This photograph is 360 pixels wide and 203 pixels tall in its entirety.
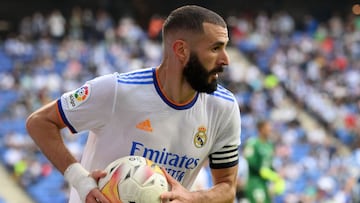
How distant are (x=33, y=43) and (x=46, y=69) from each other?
2.27m

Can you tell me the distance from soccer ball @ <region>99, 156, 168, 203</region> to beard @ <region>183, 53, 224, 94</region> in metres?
0.53

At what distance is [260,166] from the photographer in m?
10.0

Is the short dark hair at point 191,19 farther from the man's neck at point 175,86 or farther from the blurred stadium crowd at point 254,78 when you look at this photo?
the blurred stadium crowd at point 254,78

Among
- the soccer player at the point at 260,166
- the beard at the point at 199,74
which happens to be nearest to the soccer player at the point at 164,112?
the beard at the point at 199,74

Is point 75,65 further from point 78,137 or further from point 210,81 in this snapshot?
point 210,81

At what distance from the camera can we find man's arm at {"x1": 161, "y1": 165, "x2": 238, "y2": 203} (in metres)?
3.74

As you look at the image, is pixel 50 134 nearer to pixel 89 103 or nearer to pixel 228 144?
pixel 89 103

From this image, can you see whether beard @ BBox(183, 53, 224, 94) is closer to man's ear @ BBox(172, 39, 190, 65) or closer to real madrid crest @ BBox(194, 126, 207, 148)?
man's ear @ BBox(172, 39, 190, 65)

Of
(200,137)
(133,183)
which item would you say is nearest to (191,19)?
(200,137)

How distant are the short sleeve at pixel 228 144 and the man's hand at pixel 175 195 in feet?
1.72

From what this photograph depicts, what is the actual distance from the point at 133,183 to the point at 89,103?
60 centimetres

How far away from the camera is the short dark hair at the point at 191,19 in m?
3.96

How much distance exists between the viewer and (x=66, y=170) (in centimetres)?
404

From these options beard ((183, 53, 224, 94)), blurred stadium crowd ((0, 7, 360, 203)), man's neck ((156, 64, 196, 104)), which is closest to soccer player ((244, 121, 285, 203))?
blurred stadium crowd ((0, 7, 360, 203))
